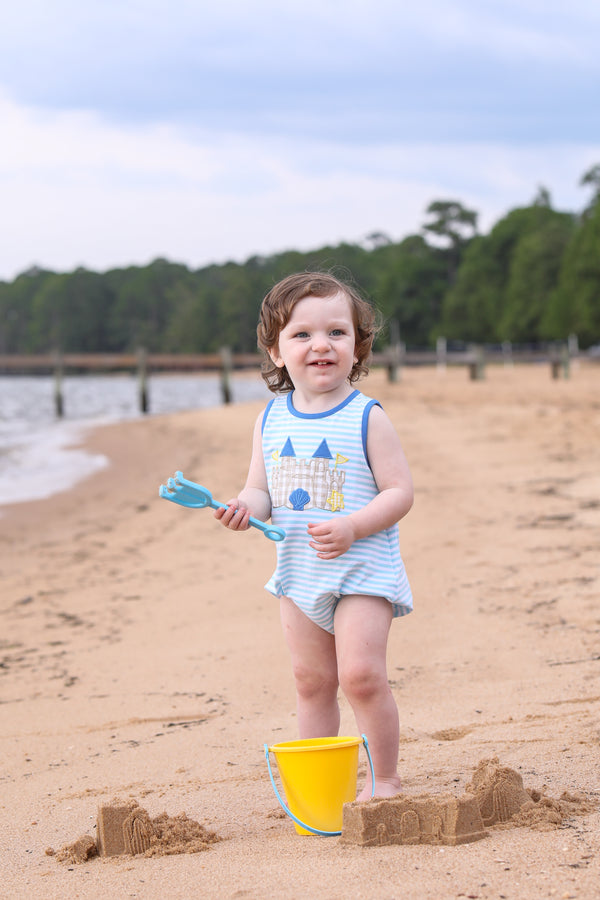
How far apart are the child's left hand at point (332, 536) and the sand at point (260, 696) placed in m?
0.62

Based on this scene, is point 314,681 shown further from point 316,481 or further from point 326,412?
point 326,412

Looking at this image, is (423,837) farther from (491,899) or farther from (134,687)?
(134,687)

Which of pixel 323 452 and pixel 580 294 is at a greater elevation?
pixel 580 294

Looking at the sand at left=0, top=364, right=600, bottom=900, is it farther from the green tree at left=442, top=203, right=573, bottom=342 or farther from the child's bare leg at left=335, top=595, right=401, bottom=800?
the green tree at left=442, top=203, right=573, bottom=342

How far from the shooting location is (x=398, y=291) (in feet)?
219

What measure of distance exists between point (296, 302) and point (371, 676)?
0.99m

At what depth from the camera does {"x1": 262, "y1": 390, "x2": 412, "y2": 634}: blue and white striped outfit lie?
7.43 feet

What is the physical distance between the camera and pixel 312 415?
2.41m

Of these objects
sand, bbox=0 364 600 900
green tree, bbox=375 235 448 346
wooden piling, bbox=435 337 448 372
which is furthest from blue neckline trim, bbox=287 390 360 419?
green tree, bbox=375 235 448 346

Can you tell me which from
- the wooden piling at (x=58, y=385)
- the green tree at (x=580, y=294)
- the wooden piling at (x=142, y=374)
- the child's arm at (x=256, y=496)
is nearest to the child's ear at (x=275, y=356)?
the child's arm at (x=256, y=496)

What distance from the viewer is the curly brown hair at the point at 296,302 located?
2.45m

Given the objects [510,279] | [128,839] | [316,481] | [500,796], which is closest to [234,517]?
[316,481]

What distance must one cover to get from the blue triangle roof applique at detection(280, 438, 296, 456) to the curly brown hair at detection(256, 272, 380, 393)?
11.7 inches

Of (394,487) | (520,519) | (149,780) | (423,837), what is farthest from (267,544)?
(423,837)
